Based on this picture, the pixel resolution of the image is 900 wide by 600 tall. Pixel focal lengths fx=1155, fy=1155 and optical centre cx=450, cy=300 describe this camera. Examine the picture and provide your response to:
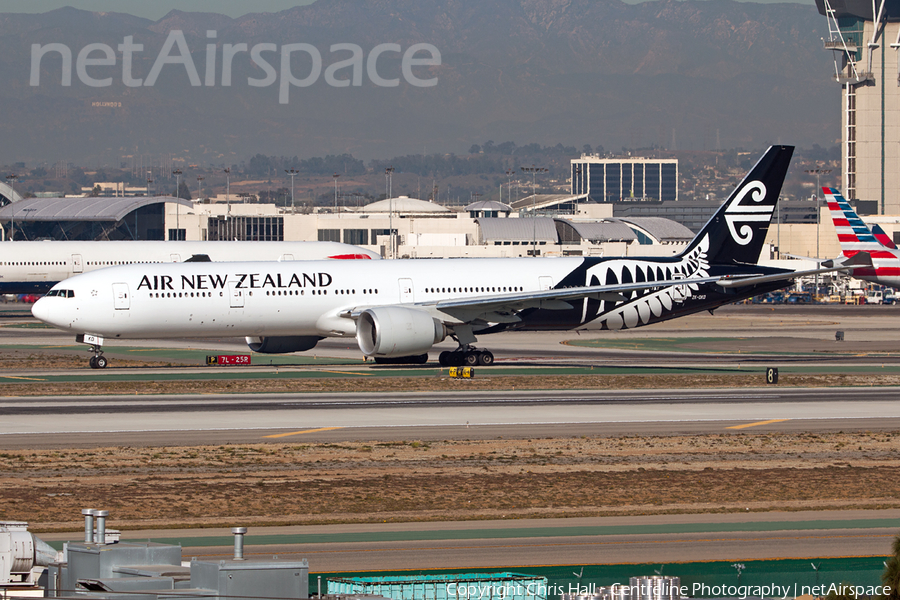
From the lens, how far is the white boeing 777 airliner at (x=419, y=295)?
5041cm

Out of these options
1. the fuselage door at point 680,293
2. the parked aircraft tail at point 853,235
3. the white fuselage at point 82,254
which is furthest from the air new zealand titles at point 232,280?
the parked aircraft tail at point 853,235

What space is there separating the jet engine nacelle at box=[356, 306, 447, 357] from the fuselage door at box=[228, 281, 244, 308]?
5.26 metres

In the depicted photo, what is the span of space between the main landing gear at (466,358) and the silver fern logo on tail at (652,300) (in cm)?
595

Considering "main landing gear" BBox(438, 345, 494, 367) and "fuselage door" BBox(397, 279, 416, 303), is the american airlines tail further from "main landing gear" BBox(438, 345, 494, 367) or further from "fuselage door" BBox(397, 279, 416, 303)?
"fuselage door" BBox(397, 279, 416, 303)

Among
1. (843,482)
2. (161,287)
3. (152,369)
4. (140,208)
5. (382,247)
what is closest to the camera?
(843,482)

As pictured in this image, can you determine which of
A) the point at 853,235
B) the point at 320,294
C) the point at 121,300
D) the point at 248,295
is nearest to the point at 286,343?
the point at 320,294

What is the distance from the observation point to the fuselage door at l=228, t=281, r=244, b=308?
5075 centimetres

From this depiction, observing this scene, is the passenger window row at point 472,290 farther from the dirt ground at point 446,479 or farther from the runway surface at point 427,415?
the dirt ground at point 446,479

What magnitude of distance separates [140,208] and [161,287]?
463ft

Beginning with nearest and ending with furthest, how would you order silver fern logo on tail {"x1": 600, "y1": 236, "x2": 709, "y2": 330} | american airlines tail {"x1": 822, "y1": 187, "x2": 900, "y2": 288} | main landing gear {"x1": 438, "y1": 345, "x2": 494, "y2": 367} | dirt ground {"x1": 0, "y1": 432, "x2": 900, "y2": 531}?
dirt ground {"x1": 0, "y1": 432, "x2": 900, "y2": 531} < main landing gear {"x1": 438, "y1": 345, "x2": 494, "y2": 367} < silver fern logo on tail {"x1": 600, "y1": 236, "x2": 709, "y2": 330} < american airlines tail {"x1": 822, "y1": 187, "x2": 900, "y2": 288}

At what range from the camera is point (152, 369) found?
5438cm

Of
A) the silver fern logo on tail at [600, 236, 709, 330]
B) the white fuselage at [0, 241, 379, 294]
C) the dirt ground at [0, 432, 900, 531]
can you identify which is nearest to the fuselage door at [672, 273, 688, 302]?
the silver fern logo on tail at [600, 236, 709, 330]

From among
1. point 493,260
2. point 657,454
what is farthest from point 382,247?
point 657,454

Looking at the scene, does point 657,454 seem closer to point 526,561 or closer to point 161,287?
point 526,561
